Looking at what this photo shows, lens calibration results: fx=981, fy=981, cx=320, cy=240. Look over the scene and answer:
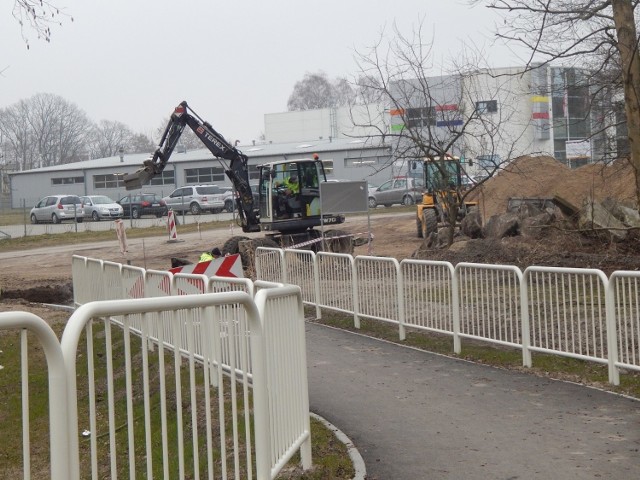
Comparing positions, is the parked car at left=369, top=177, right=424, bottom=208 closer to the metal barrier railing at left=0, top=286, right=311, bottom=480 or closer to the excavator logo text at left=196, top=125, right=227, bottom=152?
the excavator logo text at left=196, top=125, right=227, bottom=152

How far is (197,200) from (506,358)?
150 feet

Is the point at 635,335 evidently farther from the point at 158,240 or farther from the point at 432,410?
the point at 158,240

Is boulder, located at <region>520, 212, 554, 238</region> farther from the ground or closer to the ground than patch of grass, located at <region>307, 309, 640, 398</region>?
farther from the ground

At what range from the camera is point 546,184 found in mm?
31344

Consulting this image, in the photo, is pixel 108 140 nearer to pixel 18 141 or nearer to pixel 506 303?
pixel 18 141

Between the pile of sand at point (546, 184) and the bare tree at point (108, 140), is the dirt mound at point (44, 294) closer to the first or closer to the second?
the pile of sand at point (546, 184)

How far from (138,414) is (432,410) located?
4.78m

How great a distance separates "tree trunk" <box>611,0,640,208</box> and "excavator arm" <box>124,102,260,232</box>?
14724 mm

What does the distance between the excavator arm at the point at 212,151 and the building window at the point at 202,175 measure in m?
39.8

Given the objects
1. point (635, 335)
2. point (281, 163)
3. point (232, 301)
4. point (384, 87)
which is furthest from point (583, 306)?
point (281, 163)

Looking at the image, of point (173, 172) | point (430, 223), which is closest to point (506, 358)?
point (430, 223)

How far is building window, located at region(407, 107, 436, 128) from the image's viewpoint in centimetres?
2495

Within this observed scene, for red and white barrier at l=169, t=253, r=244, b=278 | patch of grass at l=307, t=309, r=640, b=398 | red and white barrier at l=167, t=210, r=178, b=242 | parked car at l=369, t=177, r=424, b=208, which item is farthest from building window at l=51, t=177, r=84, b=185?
red and white barrier at l=169, t=253, r=244, b=278

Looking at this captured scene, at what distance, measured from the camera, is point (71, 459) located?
12.0 ft
